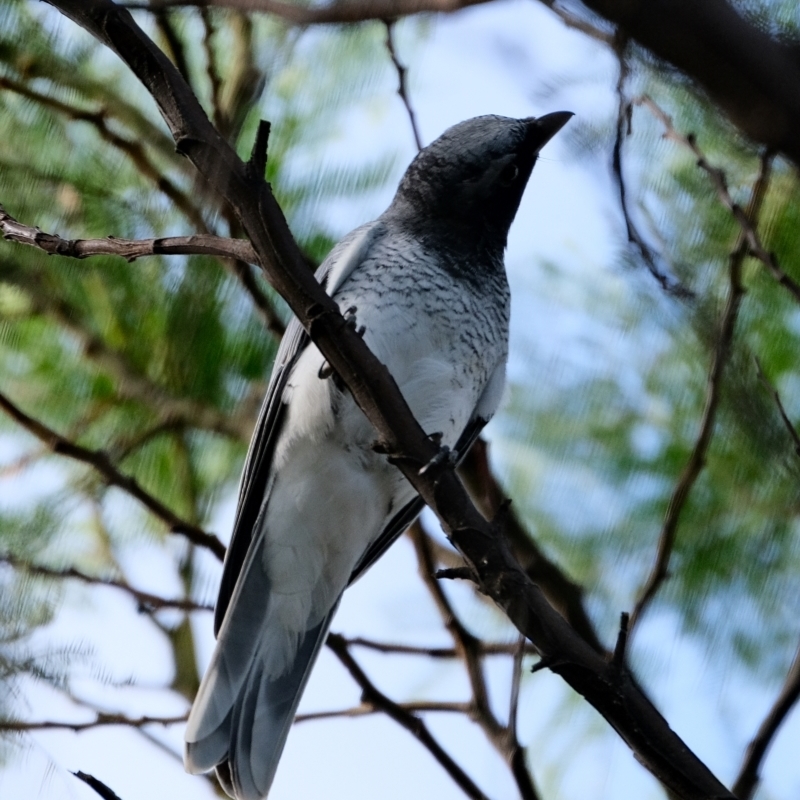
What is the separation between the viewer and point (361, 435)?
2.90m

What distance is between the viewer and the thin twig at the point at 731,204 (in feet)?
7.52

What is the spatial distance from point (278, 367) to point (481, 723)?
115cm

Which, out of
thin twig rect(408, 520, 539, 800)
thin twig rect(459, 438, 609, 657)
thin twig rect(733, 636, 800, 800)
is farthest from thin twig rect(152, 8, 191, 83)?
thin twig rect(733, 636, 800, 800)

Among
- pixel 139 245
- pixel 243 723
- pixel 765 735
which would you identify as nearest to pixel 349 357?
pixel 139 245

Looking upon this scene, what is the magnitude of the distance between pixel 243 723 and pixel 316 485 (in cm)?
69

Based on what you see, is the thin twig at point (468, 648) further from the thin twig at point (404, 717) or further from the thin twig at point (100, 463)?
the thin twig at point (100, 463)

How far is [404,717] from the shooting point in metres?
2.53

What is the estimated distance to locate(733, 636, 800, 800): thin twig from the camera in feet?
7.00

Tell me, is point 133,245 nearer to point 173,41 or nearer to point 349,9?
point 349,9

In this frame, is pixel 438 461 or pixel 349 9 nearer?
pixel 349 9

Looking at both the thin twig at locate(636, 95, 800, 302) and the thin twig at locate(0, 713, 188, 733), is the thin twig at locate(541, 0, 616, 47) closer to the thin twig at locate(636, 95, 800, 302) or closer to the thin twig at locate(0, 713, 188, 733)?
the thin twig at locate(636, 95, 800, 302)

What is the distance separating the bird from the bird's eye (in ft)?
1.44

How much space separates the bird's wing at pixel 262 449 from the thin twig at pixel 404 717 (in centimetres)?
35

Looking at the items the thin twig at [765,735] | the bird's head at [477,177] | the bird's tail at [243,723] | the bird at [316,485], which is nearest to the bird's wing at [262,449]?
the bird at [316,485]
